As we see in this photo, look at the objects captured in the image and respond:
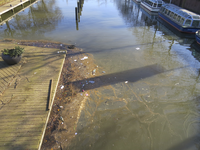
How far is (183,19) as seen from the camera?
14188 millimetres

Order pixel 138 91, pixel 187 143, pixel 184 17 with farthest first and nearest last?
pixel 184 17 → pixel 138 91 → pixel 187 143

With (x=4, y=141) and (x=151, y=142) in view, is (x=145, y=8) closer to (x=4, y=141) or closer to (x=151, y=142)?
(x=151, y=142)

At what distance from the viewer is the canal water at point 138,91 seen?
180 inches

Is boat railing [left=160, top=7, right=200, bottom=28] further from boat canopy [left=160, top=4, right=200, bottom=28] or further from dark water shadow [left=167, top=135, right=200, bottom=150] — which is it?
dark water shadow [left=167, top=135, right=200, bottom=150]

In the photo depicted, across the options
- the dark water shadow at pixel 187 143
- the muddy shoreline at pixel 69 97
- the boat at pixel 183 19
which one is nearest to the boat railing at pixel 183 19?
the boat at pixel 183 19

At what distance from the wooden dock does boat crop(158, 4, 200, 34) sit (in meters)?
13.6

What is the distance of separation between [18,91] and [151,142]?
5587 mm

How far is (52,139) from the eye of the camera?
430cm

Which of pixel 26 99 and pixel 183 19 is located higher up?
pixel 183 19

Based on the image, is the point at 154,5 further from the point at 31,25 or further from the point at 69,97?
the point at 69,97

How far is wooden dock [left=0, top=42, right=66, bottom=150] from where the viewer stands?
157 inches

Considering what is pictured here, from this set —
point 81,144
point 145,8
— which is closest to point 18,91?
point 81,144

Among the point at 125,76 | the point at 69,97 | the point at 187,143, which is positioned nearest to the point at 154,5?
the point at 125,76

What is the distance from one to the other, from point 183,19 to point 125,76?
11.8m
